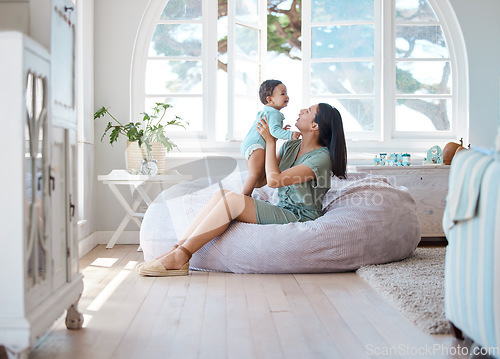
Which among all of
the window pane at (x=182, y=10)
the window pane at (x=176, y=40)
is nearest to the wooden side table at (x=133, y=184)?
the window pane at (x=176, y=40)

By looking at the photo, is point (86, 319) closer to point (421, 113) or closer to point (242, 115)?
point (242, 115)

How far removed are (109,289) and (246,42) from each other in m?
2.77

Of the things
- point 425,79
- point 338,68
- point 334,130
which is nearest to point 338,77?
point 338,68

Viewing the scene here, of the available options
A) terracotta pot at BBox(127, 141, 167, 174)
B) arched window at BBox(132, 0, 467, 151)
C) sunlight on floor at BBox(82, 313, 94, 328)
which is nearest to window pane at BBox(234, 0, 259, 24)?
arched window at BBox(132, 0, 467, 151)

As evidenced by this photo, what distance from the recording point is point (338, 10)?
191 inches

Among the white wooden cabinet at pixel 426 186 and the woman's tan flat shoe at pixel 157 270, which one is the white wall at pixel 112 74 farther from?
the white wooden cabinet at pixel 426 186

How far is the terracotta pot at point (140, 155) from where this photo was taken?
434 cm

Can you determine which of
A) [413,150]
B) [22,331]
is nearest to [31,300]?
[22,331]

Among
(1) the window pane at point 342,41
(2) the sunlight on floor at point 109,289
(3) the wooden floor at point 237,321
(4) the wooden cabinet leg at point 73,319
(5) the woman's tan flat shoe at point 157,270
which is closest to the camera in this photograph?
(3) the wooden floor at point 237,321

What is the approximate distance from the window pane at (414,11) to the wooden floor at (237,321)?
281 centimetres

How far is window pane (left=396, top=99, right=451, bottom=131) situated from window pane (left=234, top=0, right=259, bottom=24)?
1.53 metres

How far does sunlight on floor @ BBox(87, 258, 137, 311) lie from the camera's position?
8.09 feet

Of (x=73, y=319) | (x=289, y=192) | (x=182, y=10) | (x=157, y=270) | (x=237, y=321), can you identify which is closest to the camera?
(x=73, y=319)

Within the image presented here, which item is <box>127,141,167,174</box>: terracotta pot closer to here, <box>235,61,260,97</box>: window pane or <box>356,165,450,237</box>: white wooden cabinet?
<box>235,61,260,97</box>: window pane
